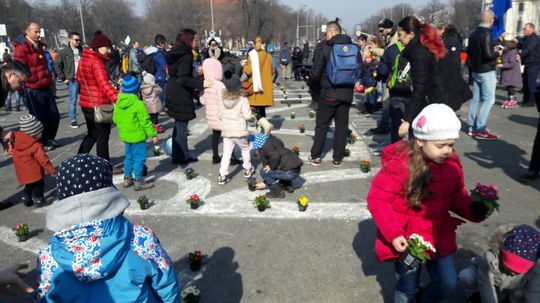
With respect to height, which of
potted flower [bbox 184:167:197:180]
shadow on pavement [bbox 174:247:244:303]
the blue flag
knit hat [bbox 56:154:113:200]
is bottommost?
shadow on pavement [bbox 174:247:244:303]

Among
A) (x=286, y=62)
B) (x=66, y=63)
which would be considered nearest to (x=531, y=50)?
(x=66, y=63)

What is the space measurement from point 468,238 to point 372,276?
1.32m

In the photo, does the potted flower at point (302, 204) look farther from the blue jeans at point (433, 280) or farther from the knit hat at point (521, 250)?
the knit hat at point (521, 250)

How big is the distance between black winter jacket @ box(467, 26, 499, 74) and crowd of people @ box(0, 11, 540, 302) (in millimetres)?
25

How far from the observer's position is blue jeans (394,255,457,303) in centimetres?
282

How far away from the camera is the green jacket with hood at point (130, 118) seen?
5.82 m

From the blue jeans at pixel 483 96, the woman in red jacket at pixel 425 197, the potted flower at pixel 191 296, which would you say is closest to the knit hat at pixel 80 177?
the potted flower at pixel 191 296

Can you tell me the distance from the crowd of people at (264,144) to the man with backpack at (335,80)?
0.02 metres

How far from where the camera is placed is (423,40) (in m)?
5.15

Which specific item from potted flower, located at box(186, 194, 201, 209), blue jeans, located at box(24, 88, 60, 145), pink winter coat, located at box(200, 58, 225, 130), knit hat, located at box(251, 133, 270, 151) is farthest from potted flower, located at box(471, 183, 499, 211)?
blue jeans, located at box(24, 88, 60, 145)

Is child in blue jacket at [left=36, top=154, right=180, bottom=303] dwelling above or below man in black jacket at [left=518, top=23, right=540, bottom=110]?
below

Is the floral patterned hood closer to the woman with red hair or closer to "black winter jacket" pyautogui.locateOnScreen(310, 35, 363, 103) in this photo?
the woman with red hair

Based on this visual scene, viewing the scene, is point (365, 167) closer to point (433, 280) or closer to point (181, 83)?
point (181, 83)

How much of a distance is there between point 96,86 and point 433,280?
18.5 ft
